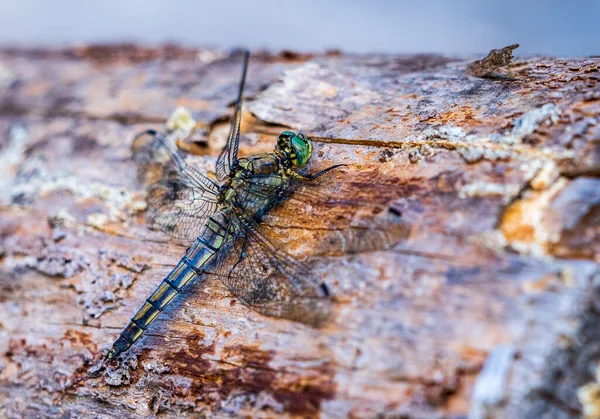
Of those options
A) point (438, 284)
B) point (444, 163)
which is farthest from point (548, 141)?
point (438, 284)

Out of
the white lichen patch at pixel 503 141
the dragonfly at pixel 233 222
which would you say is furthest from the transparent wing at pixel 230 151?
the white lichen patch at pixel 503 141

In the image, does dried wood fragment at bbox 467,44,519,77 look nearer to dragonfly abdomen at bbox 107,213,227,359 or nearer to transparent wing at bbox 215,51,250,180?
transparent wing at bbox 215,51,250,180

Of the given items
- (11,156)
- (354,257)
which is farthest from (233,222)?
(11,156)

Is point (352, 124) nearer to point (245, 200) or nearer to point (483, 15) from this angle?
point (245, 200)

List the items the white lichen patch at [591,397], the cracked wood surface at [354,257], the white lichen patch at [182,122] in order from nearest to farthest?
the white lichen patch at [591,397], the cracked wood surface at [354,257], the white lichen patch at [182,122]

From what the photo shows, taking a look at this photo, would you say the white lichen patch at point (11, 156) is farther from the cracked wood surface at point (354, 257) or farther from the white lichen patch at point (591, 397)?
the white lichen patch at point (591, 397)

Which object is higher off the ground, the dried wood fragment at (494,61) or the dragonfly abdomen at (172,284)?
the dried wood fragment at (494,61)

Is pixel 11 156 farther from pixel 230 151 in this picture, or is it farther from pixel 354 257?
pixel 354 257

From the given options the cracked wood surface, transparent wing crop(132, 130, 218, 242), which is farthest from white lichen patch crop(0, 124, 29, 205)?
transparent wing crop(132, 130, 218, 242)
